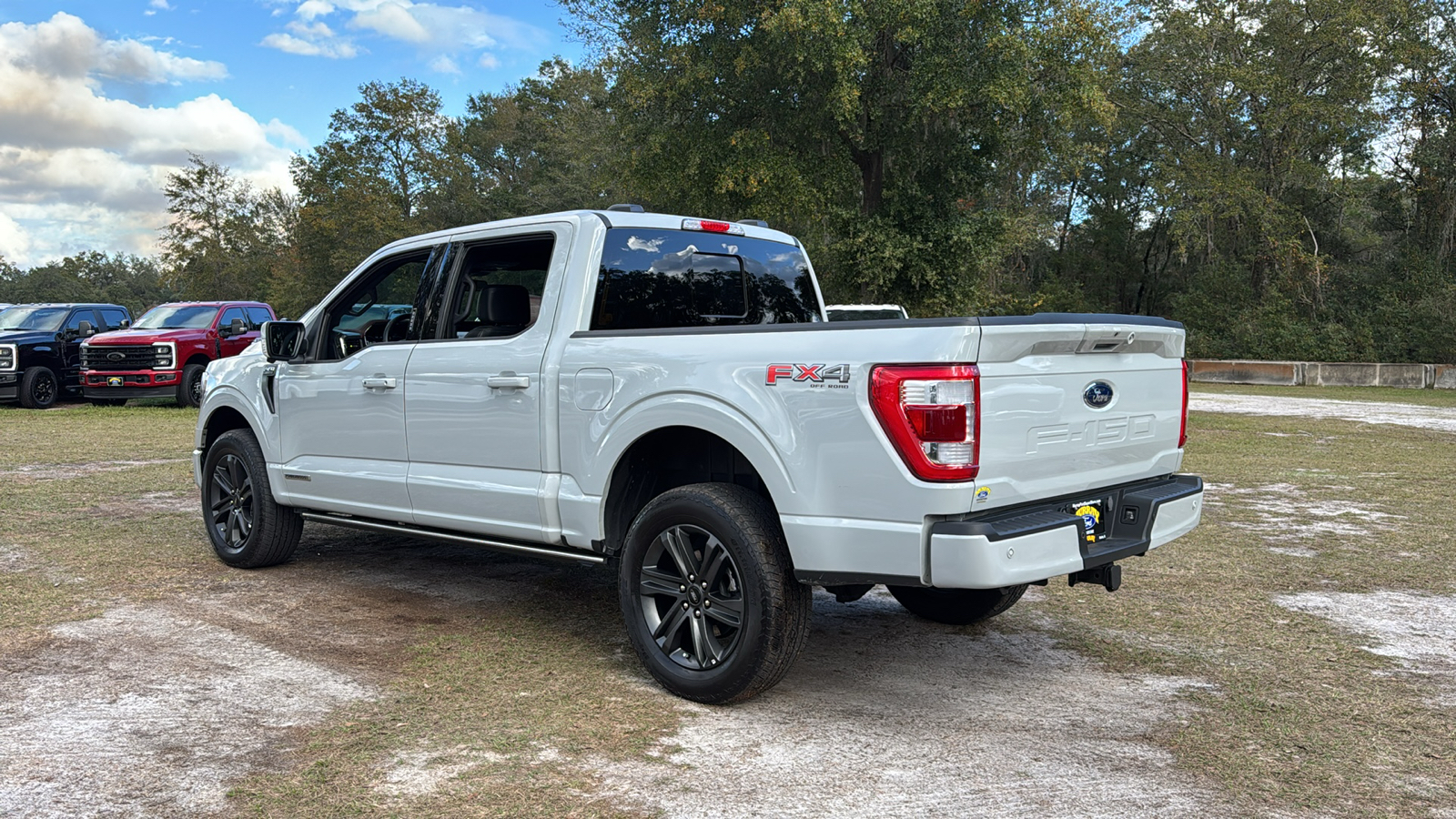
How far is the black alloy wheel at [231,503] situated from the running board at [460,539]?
1.45ft

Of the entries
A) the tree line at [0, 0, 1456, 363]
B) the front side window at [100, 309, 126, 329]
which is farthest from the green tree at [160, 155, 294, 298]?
the front side window at [100, 309, 126, 329]

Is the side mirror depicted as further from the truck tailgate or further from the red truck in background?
the red truck in background

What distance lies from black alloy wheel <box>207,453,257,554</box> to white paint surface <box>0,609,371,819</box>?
50.5 inches

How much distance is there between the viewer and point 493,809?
344cm

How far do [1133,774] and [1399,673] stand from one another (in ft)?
6.47

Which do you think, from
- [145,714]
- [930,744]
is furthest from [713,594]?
[145,714]

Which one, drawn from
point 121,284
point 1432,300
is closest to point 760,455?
point 1432,300

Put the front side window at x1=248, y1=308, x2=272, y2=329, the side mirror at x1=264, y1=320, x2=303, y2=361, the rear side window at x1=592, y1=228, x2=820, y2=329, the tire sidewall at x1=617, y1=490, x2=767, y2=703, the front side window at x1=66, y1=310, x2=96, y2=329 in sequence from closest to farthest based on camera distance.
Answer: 1. the tire sidewall at x1=617, y1=490, x2=767, y2=703
2. the rear side window at x1=592, y1=228, x2=820, y2=329
3. the side mirror at x1=264, y1=320, x2=303, y2=361
4. the front side window at x1=248, y1=308, x2=272, y2=329
5. the front side window at x1=66, y1=310, x2=96, y2=329

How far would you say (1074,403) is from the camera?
167 inches

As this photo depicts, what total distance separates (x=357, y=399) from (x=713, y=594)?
8.53 feet

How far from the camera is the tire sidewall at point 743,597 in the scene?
4215 mm

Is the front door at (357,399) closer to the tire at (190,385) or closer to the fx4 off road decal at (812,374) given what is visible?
the fx4 off road decal at (812,374)

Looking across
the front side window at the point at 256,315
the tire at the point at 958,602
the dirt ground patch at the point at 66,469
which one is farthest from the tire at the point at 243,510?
the front side window at the point at 256,315

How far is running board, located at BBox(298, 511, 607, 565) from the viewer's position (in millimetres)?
5070
